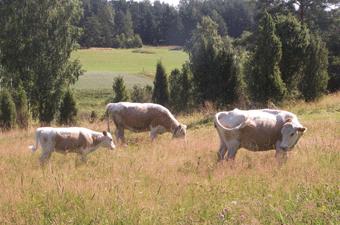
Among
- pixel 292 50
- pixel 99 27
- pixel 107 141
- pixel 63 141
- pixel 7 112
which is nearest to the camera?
pixel 63 141

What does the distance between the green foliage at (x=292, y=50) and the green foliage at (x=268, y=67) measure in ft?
3.39

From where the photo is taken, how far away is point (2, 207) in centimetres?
693

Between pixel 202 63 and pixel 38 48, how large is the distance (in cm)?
1313

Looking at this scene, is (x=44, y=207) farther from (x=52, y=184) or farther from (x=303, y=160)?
(x=303, y=160)

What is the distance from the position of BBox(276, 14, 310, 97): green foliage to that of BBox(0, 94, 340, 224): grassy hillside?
14.1 meters

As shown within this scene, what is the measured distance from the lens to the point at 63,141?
11531mm

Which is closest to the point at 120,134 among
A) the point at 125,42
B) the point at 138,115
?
the point at 138,115

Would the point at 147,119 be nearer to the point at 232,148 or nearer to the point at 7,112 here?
the point at 232,148

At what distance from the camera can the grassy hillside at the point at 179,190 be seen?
20.4 feet

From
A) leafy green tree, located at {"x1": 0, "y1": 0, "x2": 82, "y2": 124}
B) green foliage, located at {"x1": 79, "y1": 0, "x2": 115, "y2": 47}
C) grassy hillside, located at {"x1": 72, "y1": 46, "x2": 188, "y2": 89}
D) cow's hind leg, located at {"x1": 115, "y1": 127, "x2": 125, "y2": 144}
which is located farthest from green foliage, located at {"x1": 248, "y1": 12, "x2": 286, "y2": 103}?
green foliage, located at {"x1": 79, "y1": 0, "x2": 115, "y2": 47}

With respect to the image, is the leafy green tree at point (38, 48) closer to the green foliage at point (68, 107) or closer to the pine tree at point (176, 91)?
the green foliage at point (68, 107)

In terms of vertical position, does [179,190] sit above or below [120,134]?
above

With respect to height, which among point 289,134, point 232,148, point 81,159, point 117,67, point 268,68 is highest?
point 268,68

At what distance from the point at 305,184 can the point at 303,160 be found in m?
2.29
